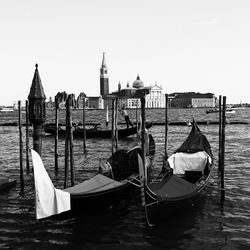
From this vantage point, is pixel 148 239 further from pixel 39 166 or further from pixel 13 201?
pixel 13 201

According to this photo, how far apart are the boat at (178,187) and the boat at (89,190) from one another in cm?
66

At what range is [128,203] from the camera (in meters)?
9.28

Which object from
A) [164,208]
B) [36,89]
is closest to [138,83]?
[36,89]

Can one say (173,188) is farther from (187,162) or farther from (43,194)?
(187,162)

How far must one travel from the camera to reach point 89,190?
7.79 metres

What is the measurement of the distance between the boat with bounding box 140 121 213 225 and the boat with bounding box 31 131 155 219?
0.66 meters

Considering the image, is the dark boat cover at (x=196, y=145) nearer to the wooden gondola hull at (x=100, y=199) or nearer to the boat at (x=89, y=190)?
the boat at (x=89, y=190)

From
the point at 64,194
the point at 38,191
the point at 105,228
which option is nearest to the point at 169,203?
the point at 105,228

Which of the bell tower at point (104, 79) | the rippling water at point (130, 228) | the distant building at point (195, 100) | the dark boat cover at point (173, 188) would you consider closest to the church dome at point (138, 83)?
the bell tower at point (104, 79)

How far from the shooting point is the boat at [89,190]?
6254mm

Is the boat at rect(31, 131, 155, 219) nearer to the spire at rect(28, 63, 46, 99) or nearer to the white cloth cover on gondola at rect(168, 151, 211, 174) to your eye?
the white cloth cover on gondola at rect(168, 151, 211, 174)

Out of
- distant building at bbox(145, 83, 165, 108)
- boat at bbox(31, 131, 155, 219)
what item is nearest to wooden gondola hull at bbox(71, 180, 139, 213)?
boat at bbox(31, 131, 155, 219)

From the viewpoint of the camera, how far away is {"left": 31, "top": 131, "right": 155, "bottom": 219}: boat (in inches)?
246

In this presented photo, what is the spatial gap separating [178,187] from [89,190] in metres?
2.03
